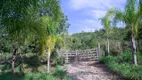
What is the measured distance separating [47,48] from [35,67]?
288 cm

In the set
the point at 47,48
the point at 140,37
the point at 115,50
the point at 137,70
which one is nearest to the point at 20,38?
the point at 47,48

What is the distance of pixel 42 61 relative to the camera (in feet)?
51.9

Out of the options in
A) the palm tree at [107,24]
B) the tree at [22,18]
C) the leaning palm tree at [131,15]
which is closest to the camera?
the tree at [22,18]

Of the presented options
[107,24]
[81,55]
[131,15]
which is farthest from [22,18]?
[81,55]

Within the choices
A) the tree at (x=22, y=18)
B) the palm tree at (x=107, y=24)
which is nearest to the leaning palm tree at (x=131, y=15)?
the tree at (x=22, y=18)

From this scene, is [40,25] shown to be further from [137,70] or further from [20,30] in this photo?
[137,70]

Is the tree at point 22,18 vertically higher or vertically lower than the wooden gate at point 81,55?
higher

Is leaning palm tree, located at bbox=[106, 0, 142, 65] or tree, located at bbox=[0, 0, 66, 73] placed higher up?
leaning palm tree, located at bbox=[106, 0, 142, 65]

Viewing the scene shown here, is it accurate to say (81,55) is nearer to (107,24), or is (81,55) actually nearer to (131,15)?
(107,24)

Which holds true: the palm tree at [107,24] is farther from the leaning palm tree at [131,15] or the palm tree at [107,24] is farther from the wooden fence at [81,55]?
the leaning palm tree at [131,15]

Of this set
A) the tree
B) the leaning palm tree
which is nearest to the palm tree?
the leaning palm tree

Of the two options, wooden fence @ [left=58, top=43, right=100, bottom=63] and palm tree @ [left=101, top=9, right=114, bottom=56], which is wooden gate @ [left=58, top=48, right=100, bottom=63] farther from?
palm tree @ [left=101, top=9, right=114, bottom=56]

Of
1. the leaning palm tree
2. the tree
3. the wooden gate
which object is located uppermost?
the leaning palm tree

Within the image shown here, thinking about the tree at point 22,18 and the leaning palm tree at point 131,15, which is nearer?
the tree at point 22,18
